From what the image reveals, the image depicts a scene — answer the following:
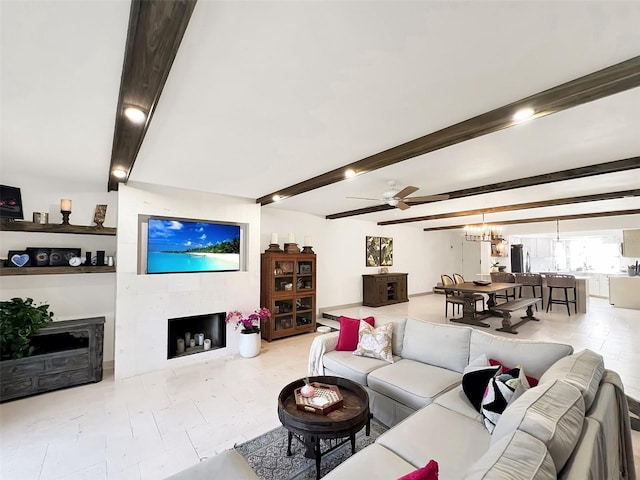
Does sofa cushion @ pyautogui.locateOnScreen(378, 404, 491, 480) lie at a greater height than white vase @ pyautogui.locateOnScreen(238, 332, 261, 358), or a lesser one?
greater

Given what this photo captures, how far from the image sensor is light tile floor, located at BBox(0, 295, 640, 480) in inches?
84.0

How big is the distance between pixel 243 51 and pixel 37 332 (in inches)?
150

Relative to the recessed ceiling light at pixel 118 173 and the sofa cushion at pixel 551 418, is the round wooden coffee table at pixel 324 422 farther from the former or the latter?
the recessed ceiling light at pixel 118 173

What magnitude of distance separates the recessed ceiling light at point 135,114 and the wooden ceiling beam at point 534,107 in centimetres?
197

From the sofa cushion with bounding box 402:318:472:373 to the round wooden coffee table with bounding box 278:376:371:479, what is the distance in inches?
34.2

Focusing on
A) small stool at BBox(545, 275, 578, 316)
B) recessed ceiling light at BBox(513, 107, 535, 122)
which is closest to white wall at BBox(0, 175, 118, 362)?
recessed ceiling light at BBox(513, 107, 535, 122)

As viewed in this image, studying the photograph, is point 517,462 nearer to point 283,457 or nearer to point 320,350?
point 283,457

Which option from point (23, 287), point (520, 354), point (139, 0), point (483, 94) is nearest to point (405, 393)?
point (520, 354)

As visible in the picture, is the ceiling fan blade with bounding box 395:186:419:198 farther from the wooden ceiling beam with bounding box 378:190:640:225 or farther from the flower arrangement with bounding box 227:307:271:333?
the wooden ceiling beam with bounding box 378:190:640:225

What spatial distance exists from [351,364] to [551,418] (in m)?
1.83

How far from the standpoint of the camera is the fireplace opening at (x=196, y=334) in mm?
4164

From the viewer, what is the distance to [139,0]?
3.53 ft

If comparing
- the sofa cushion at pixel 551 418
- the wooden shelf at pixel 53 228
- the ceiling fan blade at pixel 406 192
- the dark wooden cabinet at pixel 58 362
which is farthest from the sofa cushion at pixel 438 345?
the wooden shelf at pixel 53 228

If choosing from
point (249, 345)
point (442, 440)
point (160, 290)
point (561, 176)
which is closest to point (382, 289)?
point (249, 345)
